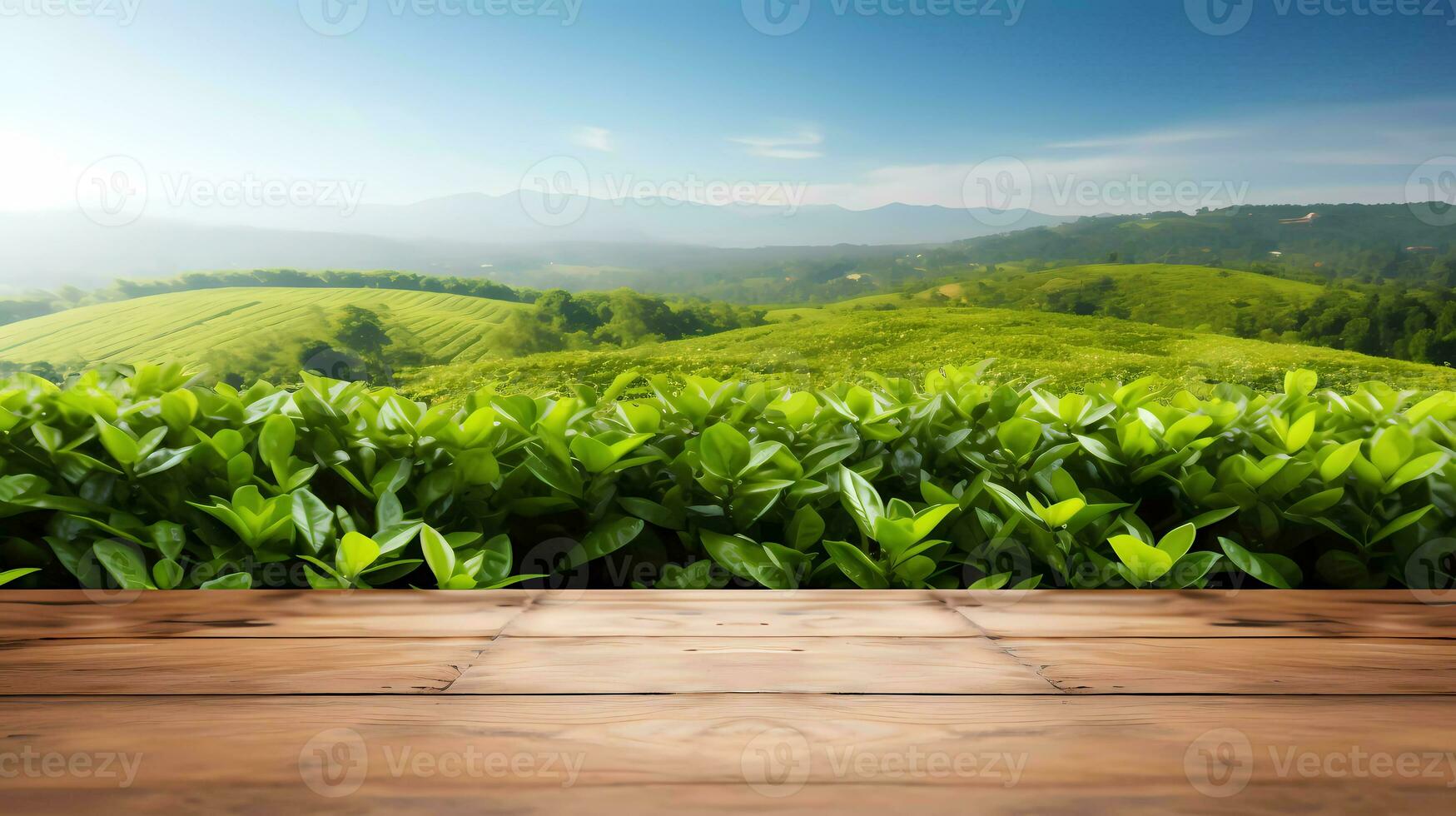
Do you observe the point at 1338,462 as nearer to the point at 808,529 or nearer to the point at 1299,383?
the point at 1299,383

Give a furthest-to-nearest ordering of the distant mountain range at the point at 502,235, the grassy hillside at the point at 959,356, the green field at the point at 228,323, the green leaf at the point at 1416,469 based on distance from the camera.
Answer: the distant mountain range at the point at 502,235 → the green field at the point at 228,323 → the grassy hillside at the point at 959,356 → the green leaf at the point at 1416,469

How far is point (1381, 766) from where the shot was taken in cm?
54

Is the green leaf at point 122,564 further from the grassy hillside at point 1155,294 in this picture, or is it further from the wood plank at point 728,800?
the grassy hillside at point 1155,294

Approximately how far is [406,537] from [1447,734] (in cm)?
106

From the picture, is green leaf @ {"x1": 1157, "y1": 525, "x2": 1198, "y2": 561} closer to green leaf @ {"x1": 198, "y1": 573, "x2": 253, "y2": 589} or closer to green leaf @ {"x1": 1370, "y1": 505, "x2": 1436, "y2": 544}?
green leaf @ {"x1": 1370, "y1": 505, "x2": 1436, "y2": 544}

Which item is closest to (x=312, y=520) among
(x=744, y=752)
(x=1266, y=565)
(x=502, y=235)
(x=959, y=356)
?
(x=744, y=752)

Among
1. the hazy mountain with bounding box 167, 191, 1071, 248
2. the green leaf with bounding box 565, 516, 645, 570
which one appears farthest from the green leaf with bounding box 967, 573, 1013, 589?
the hazy mountain with bounding box 167, 191, 1071, 248

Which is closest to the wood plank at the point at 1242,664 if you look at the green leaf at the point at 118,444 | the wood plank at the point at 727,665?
the wood plank at the point at 727,665

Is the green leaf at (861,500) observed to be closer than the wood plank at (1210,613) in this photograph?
No

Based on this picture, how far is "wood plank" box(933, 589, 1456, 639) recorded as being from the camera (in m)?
0.81

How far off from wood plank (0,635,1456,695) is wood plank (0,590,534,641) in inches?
1.1

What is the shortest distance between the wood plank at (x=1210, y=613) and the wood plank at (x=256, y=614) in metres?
0.55

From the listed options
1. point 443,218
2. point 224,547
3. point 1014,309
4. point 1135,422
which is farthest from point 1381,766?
point 443,218

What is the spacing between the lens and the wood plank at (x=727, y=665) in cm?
67
